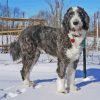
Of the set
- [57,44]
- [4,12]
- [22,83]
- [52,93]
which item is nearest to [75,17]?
[57,44]

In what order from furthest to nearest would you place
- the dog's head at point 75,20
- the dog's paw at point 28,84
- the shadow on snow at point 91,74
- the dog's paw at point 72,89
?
1. the shadow on snow at point 91,74
2. the dog's paw at point 28,84
3. the dog's paw at point 72,89
4. the dog's head at point 75,20

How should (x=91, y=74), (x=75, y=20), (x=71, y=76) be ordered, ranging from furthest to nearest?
(x=91, y=74) < (x=71, y=76) < (x=75, y=20)

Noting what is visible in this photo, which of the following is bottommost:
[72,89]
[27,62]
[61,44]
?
[72,89]

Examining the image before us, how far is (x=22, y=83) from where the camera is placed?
22.9 ft

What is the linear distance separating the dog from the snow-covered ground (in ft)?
0.76

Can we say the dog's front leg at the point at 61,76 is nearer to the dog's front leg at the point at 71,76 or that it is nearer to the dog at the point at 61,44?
the dog at the point at 61,44

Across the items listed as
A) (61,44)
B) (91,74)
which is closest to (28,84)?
(61,44)

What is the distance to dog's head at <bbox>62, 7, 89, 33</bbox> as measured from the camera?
5789 mm

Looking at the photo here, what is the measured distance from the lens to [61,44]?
6.18 metres

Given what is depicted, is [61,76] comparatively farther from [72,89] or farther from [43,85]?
[43,85]

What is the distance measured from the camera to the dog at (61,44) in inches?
234

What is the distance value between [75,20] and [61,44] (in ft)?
1.96

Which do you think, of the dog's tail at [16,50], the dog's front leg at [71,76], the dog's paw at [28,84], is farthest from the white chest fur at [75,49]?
the dog's tail at [16,50]

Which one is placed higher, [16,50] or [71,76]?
[16,50]
